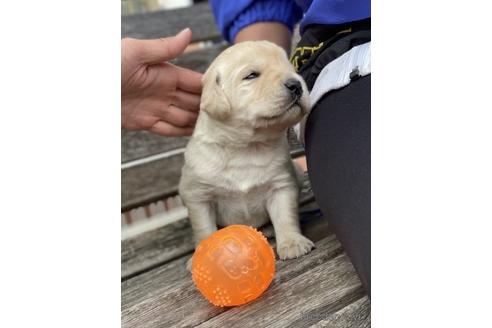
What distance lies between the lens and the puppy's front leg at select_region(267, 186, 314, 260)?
4.66 ft

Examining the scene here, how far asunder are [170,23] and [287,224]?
1715 millimetres

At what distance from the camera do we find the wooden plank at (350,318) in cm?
101

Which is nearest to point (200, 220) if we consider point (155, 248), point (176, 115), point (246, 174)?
point (246, 174)

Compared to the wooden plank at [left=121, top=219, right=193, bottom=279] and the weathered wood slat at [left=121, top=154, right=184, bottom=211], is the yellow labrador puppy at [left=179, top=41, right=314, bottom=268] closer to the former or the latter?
the wooden plank at [left=121, top=219, right=193, bottom=279]

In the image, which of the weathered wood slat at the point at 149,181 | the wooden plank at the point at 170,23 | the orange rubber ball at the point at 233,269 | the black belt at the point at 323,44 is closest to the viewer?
the orange rubber ball at the point at 233,269

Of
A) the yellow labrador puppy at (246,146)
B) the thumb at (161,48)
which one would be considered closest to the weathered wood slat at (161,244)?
the yellow labrador puppy at (246,146)

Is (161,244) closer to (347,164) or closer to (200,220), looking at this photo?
(200,220)

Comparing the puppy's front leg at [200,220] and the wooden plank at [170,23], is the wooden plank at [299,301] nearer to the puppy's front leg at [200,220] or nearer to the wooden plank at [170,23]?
the puppy's front leg at [200,220]

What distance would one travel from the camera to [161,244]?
6.42 ft

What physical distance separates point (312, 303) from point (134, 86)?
109cm

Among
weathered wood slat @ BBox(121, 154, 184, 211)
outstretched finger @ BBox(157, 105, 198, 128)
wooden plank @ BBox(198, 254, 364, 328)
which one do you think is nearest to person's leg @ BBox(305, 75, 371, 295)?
wooden plank @ BBox(198, 254, 364, 328)
